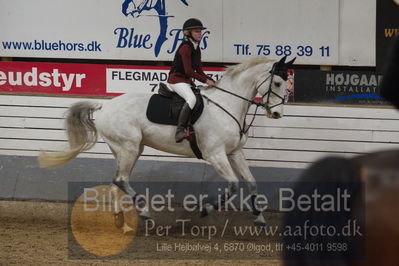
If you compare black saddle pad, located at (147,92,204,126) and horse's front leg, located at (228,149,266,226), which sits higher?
black saddle pad, located at (147,92,204,126)

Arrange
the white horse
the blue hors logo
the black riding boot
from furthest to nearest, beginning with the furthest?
1. the blue hors logo
2. the white horse
3. the black riding boot

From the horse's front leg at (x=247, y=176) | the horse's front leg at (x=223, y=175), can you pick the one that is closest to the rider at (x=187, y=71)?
the horse's front leg at (x=223, y=175)

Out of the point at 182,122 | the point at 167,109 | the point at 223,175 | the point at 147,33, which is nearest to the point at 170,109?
the point at 167,109

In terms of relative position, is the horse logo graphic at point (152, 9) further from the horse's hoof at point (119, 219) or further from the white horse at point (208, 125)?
the horse's hoof at point (119, 219)

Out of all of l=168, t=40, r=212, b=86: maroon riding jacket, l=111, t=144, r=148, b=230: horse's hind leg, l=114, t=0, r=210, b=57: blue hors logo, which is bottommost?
l=111, t=144, r=148, b=230: horse's hind leg

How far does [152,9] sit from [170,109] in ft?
6.48

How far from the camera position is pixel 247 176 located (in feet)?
29.8

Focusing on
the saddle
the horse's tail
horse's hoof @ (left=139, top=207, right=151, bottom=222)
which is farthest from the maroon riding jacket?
horse's hoof @ (left=139, top=207, right=151, bottom=222)

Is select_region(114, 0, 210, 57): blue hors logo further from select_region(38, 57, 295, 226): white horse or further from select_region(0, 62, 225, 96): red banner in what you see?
select_region(38, 57, 295, 226): white horse

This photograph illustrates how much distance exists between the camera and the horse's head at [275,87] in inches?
351

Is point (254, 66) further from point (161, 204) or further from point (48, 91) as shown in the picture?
point (48, 91)

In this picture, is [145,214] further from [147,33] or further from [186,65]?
[147,33]

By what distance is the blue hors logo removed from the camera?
10.4m

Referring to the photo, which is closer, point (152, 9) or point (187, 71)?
point (187, 71)
